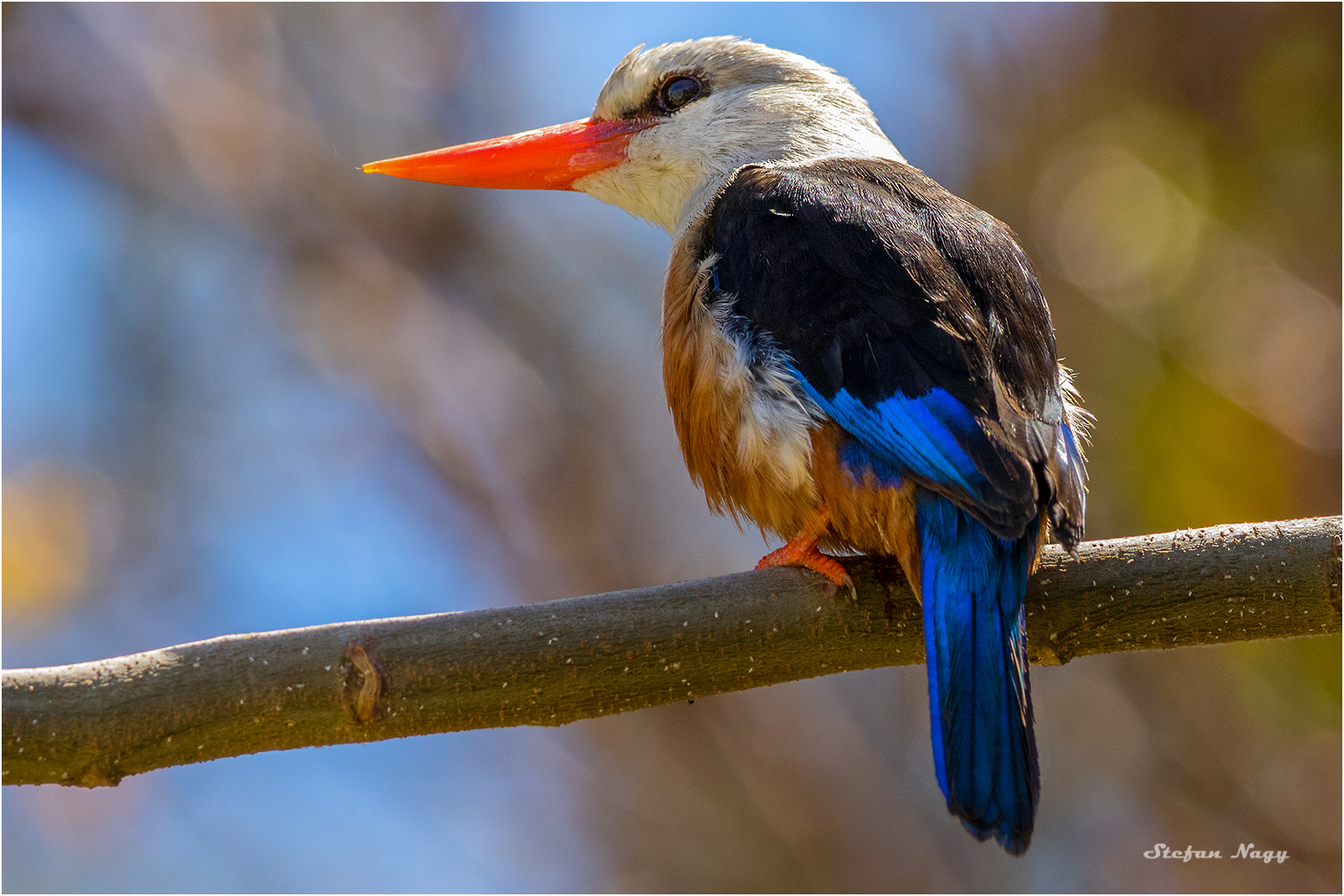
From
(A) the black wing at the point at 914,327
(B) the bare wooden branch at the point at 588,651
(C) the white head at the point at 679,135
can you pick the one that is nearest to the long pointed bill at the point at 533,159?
(C) the white head at the point at 679,135

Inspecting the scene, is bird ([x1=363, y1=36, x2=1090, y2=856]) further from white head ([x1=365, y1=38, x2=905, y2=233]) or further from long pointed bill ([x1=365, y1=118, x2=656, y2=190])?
long pointed bill ([x1=365, y1=118, x2=656, y2=190])

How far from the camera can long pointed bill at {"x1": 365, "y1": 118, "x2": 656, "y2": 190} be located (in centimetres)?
298

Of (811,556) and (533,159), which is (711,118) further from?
(811,556)

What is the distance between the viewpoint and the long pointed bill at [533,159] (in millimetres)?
2980

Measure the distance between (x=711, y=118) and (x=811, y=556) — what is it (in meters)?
1.31

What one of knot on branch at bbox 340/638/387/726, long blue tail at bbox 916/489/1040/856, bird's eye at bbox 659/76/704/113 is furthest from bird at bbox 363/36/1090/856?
knot on branch at bbox 340/638/387/726

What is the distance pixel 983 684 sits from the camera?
174 centimetres

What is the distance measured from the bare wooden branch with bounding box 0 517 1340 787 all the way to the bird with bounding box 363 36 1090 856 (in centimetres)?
10

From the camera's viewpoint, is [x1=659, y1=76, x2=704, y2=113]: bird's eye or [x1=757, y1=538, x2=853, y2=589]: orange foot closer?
[x1=757, y1=538, x2=853, y2=589]: orange foot

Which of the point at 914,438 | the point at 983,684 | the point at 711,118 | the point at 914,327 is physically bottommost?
the point at 983,684

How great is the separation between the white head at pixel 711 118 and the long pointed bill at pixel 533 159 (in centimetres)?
3

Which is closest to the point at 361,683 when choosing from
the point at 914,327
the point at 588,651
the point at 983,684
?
the point at 588,651

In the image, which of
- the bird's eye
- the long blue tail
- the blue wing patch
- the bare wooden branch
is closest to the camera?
the bare wooden branch

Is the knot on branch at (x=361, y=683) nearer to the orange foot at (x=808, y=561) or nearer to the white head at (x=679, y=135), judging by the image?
the orange foot at (x=808, y=561)
